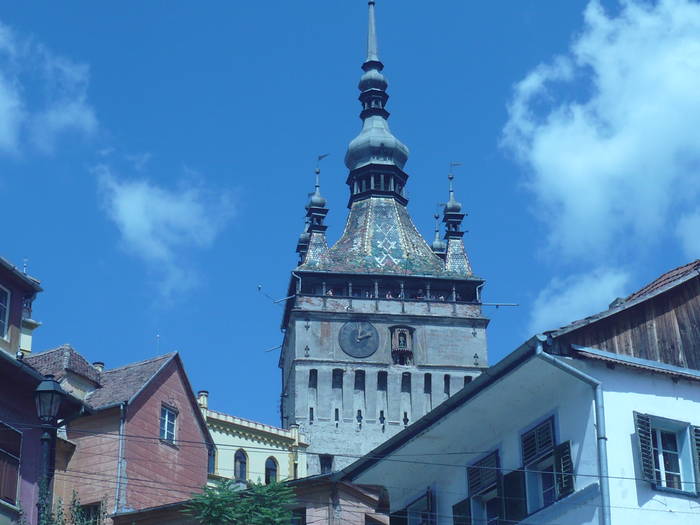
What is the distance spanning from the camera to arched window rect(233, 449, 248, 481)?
79.8 meters

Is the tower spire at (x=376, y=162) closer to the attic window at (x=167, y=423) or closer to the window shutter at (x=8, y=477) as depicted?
the attic window at (x=167, y=423)

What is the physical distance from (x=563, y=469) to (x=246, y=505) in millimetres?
15251

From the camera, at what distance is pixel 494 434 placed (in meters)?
27.9

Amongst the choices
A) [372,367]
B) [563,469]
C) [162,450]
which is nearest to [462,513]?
[563,469]

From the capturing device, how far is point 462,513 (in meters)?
28.8

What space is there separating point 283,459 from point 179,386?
35271 millimetres

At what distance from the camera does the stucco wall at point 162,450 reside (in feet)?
160

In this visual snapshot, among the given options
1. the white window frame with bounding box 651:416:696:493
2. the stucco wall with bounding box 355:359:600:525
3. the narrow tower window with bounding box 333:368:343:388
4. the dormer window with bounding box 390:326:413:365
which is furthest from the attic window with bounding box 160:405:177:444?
the dormer window with bounding box 390:326:413:365

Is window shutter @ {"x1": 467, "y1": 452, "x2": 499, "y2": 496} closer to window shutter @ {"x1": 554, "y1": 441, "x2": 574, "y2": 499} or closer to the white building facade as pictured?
the white building facade

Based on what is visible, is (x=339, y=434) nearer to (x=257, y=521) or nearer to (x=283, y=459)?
(x=283, y=459)

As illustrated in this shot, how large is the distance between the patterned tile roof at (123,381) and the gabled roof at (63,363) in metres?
0.58

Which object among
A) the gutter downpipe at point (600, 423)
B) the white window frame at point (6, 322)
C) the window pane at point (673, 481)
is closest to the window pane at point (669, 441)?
the window pane at point (673, 481)

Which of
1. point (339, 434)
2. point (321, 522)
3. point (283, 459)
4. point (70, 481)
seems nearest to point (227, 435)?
point (283, 459)

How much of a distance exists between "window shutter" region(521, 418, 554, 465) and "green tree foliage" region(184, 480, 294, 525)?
41.5ft
